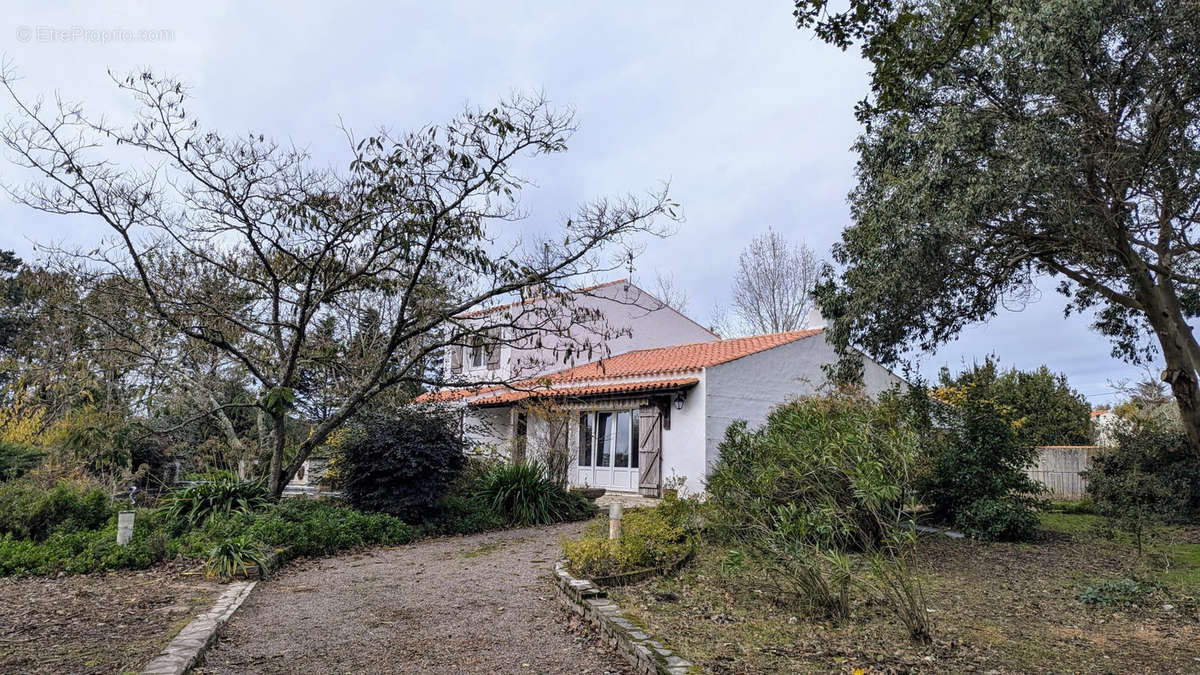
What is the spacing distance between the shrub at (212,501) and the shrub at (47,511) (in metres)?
0.80

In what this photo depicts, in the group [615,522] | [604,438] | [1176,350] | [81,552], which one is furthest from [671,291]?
[81,552]

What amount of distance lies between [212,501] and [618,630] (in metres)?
7.03

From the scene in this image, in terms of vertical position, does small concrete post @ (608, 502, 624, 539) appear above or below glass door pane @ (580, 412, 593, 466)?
below

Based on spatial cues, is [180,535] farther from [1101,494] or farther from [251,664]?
[1101,494]

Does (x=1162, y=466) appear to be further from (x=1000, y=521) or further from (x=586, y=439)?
(x=586, y=439)

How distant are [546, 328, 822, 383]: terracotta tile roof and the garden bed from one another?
953 cm

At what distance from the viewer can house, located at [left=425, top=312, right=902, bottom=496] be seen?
16.1 metres

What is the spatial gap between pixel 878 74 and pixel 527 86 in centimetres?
514

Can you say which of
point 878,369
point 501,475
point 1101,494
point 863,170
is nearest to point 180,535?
point 501,475

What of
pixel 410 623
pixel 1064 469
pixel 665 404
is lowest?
pixel 410 623

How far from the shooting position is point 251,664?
15.7 ft

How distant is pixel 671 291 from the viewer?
31516 mm

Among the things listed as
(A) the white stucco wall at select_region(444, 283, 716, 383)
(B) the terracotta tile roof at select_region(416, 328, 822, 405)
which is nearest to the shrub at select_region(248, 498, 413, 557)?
(B) the terracotta tile roof at select_region(416, 328, 822, 405)

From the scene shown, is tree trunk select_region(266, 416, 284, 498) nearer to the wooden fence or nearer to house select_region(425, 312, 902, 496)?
house select_region(425, 312, 902, 496)
